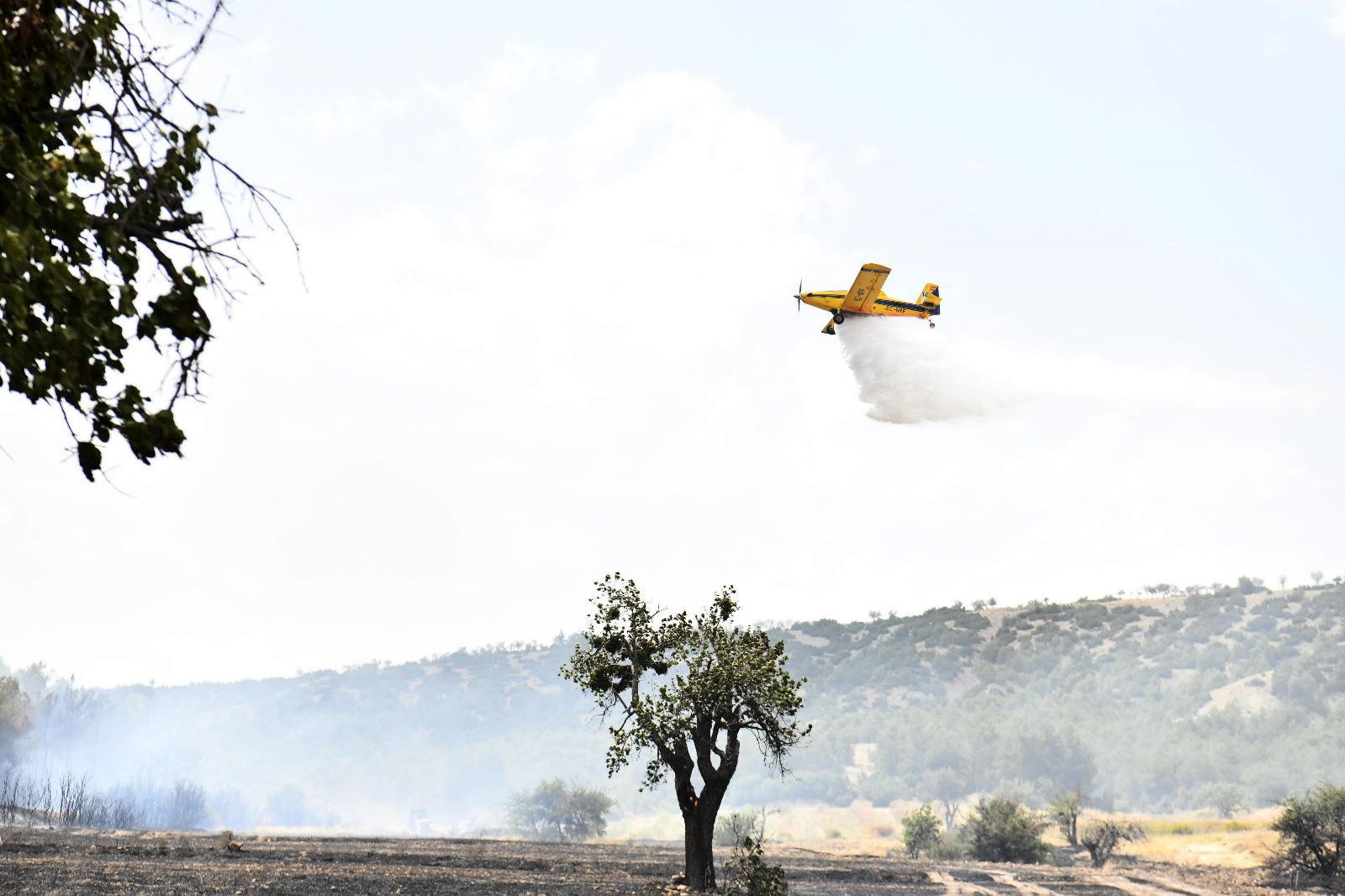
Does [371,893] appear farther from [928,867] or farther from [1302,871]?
[1302,871]

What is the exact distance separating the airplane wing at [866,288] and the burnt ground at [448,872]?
29448 millimetres

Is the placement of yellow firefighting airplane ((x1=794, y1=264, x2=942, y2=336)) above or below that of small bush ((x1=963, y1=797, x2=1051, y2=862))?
above

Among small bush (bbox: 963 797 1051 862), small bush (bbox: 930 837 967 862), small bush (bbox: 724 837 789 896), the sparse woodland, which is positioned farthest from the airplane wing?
the sparse woodland

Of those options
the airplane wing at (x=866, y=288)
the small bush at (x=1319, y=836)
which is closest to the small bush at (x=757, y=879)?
the small bush at (x=1319, y=836)

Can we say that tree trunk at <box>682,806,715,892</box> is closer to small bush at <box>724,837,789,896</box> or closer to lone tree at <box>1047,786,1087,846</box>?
small bush at <box>724,837,789,896</box>

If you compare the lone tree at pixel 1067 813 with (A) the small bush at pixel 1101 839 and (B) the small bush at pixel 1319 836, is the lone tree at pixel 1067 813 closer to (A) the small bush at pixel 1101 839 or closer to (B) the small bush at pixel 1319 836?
(A) the small bush at pixel 1101 839

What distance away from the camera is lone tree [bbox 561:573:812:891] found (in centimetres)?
→ 3297

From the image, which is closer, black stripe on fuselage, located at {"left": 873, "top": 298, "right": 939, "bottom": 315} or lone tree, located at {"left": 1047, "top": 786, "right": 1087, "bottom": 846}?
black stripe on fuselage, located at {"left": 873, "top": 298, "right": 939, "bottom": 315}

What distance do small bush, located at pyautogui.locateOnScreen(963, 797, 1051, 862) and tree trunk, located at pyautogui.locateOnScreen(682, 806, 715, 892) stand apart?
135 feet

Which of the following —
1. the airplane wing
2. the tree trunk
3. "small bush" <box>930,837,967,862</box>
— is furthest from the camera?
"small bush" <box>930,837,967,862</box>

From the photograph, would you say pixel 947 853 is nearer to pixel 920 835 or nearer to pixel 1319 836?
pixel 920 835

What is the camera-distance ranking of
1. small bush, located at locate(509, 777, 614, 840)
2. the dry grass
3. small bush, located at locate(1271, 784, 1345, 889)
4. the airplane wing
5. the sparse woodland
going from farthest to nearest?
1. the sparse woodland
2. small bush, located at locate(509, 777, 614, 840)
3. the dry grass
4. the airplane wing
5. small bush, located at locate(1271, 784, 1345, 889)

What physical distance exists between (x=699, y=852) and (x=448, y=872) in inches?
467

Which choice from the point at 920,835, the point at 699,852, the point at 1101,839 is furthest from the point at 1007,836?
the point at 699,852
